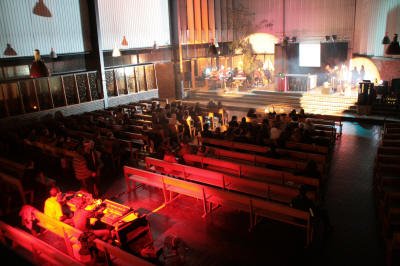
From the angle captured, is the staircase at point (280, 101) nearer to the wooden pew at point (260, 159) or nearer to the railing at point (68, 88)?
the railing at point (68, 88)

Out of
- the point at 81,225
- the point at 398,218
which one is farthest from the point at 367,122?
the point at 81,225

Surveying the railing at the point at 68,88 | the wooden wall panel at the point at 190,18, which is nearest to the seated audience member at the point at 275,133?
the railing at the point at 68,88

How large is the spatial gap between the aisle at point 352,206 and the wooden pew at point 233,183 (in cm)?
100

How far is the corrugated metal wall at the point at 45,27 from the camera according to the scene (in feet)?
47.6

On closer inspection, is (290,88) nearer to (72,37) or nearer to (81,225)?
(72,37)

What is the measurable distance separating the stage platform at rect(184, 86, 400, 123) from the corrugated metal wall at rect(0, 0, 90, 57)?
25.0 feet

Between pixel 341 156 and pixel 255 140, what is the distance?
2.99m

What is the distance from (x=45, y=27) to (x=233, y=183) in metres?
12.4

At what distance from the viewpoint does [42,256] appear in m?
5.90

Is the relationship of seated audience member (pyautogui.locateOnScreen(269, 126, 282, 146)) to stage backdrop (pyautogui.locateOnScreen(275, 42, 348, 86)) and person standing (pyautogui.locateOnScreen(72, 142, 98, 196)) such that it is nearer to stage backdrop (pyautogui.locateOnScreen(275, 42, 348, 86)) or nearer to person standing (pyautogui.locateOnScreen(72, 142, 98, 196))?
person standing (pyautogui.locateOnScreen(72, 142, 98, 196))

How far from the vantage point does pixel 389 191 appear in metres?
6.93

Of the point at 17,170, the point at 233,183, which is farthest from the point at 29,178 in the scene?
→ the point at 233,183

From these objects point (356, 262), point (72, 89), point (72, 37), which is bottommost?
point (356, 262)

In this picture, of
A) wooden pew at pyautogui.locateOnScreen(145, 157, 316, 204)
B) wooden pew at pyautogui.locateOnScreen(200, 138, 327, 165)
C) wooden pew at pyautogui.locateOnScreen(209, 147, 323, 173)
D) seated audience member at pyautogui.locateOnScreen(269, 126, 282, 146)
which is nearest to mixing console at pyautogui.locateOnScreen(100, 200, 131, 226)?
wooden pew at pyautogui.locateOnScreen(145, 157, 316, 204)
